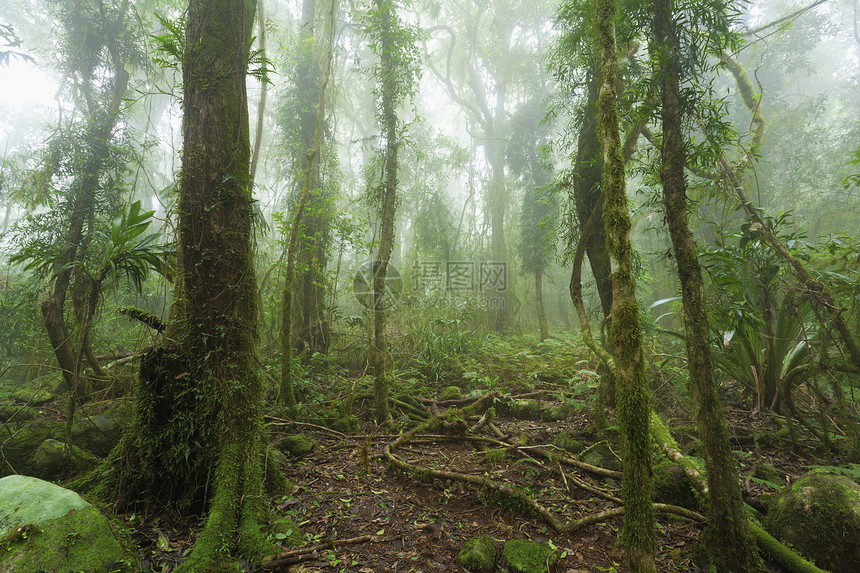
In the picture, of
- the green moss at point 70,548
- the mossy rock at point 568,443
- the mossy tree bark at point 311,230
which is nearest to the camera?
the green moss at point 70,548

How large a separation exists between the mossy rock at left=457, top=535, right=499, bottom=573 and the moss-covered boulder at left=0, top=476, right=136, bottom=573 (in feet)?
6.32

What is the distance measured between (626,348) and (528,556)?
4.92ft

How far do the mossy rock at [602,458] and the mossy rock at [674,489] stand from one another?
443 mm

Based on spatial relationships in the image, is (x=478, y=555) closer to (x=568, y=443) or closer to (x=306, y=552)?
(x=306, y=552)

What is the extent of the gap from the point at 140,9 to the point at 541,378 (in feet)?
→ 37.3

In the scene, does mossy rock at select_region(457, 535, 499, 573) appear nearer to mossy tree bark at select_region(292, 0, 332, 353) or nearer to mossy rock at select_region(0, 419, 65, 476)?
mossy rock at select_region(0, 419, 65, 476)

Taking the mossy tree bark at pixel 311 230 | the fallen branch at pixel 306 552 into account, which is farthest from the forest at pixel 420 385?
the mossy tree bark at pixel 311 230

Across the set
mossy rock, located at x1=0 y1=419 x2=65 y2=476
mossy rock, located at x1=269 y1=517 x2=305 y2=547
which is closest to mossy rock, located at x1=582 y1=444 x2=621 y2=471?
mossy rock, located at x1=269 y1=517 x2=305 y2=547

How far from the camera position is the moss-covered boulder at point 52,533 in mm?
1812

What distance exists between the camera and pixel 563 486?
127 inches

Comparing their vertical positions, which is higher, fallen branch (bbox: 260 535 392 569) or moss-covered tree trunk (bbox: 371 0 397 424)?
moss-covered tree trunk (bbox: 371 0 397 424)

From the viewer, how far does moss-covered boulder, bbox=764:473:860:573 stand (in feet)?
7.32

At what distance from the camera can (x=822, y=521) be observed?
2324 mm

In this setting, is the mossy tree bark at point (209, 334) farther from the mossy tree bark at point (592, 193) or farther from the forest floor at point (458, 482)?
the mossy tree bark at point (592, 193)
